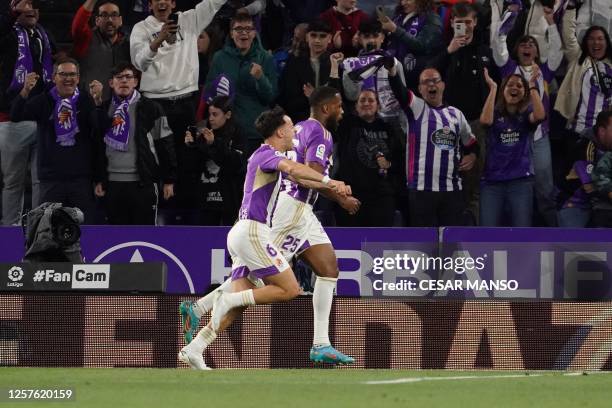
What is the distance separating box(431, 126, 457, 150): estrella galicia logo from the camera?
47.7 feet

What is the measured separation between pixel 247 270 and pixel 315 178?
1.04 meters

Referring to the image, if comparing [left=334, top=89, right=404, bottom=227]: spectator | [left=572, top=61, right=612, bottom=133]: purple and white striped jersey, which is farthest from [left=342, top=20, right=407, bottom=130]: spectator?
[left=572, top=61, right=612, bottom=133]: purple and white striped jersey

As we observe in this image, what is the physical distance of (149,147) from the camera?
1458 cm

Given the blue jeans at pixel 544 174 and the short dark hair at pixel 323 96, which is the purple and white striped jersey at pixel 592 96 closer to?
the blue jeans at pixel 544 174

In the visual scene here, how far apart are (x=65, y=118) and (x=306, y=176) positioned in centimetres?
504

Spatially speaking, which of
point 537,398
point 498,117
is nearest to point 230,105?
point 498,117

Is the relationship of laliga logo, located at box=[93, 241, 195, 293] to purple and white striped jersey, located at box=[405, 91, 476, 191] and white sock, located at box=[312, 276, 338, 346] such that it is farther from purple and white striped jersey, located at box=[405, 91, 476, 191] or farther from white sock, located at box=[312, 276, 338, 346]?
white sock, located at box=[312, 276, 338, 346]

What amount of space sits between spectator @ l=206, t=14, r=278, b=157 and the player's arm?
4.62m

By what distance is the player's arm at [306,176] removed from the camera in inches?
396

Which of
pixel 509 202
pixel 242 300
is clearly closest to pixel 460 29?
pixel 509 202

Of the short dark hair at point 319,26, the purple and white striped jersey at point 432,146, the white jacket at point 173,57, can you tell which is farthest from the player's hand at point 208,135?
the purple and white striped jersey at point 432,146

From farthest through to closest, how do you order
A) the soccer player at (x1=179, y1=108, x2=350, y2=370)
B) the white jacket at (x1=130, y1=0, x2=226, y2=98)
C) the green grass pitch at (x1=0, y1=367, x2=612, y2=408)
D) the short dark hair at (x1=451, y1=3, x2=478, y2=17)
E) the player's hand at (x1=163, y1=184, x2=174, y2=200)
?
the short dark hair at (x1=451, y1=3, x2=478, y2=17), the white jacket at (x1=130, y1=0, x2=226, y2=98), the player's hand at (x1=163, y1=184, x2=174, y2=200), the soccer player at (x1=179, y1=108, x2=350, y2=370), the green grass pitch at (x1=0, y1=367, x2=612, y2=408)

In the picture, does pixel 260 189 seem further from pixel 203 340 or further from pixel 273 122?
pixel 203 340

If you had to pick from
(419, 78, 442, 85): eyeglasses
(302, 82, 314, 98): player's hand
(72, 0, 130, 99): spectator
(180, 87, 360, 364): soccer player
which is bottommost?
(180, 87, 360, 364): soccer player
